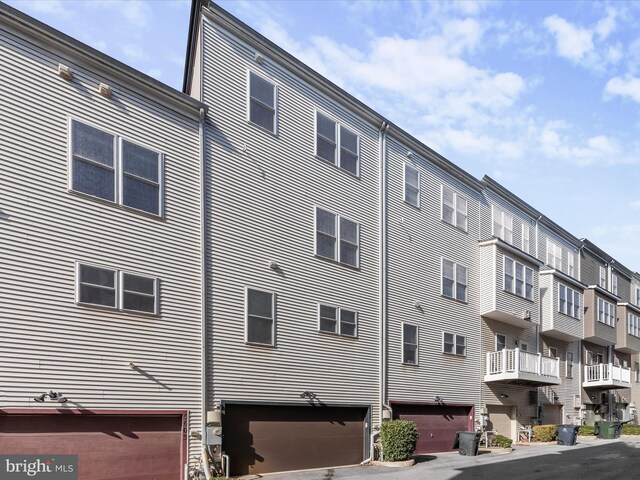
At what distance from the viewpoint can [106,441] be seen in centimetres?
1382

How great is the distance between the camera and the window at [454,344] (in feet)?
85.4

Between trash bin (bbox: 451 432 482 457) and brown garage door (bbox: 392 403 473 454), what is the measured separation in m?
1.16

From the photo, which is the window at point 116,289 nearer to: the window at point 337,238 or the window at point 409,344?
the window at point 337,238

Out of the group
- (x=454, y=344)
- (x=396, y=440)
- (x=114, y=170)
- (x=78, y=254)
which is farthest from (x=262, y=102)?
(x=454, y=344)

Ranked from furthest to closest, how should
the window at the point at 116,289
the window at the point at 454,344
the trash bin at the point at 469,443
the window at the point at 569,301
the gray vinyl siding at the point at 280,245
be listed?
1. the window at the point at 569,301
2. the window at the point at 454,344
3. the trash bin at the point at 469,443
4. the gray vinyl siding at the point at 280,245
5. the window at the point at 116,289

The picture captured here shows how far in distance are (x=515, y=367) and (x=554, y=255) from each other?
11843mm

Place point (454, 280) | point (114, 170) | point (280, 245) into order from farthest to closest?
point (454, 280)
point (280, 245)
point (114, 170)

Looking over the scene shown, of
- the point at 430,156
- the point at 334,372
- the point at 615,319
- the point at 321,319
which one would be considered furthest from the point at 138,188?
the point at 615,319

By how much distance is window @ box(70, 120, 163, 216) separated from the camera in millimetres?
14195

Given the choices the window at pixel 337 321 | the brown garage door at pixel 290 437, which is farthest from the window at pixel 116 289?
the window at pixel 337 321

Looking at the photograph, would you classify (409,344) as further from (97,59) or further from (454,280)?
(97,59)

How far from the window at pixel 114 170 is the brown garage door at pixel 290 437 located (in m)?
5.80

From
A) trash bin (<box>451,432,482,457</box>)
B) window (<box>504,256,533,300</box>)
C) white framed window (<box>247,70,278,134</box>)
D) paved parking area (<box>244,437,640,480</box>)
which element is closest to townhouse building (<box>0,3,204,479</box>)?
white framed window (<box>247,70,278,134</box>)

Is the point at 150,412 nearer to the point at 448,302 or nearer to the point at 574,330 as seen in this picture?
the point at 448,302
